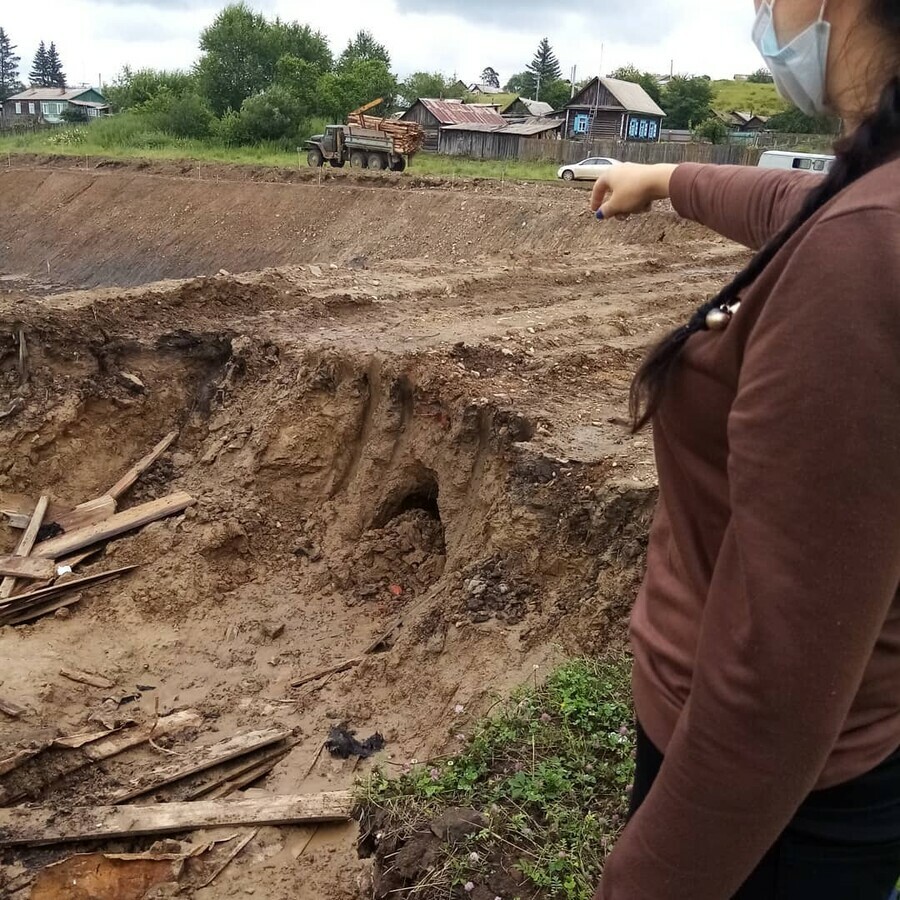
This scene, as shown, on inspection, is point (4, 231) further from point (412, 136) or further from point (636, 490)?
point (636, 490)

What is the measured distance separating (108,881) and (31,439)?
17.0ft

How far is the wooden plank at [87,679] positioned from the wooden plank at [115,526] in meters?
1.57

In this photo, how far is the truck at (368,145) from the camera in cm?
2977

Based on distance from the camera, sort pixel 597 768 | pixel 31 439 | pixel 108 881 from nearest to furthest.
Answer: pixel 597 768
pixel 108 881
pixel 31 439

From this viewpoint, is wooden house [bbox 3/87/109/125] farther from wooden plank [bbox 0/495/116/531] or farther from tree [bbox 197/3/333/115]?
wooden plank [bbox 0/495/116/531]

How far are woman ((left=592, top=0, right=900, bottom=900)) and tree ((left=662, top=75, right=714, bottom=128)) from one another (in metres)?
63.8

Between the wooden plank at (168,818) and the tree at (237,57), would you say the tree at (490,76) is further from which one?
the wooden plank at (168,818)

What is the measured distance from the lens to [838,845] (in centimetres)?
128

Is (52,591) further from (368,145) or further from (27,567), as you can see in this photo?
(368,145)

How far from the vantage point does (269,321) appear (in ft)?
30.2

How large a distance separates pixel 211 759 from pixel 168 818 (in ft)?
2.27

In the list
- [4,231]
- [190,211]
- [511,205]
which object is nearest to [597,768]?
[511,205]

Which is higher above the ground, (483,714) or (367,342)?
(367,342)

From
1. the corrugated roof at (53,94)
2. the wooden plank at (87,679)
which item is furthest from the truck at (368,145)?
the corrugated roof at (53,94)
